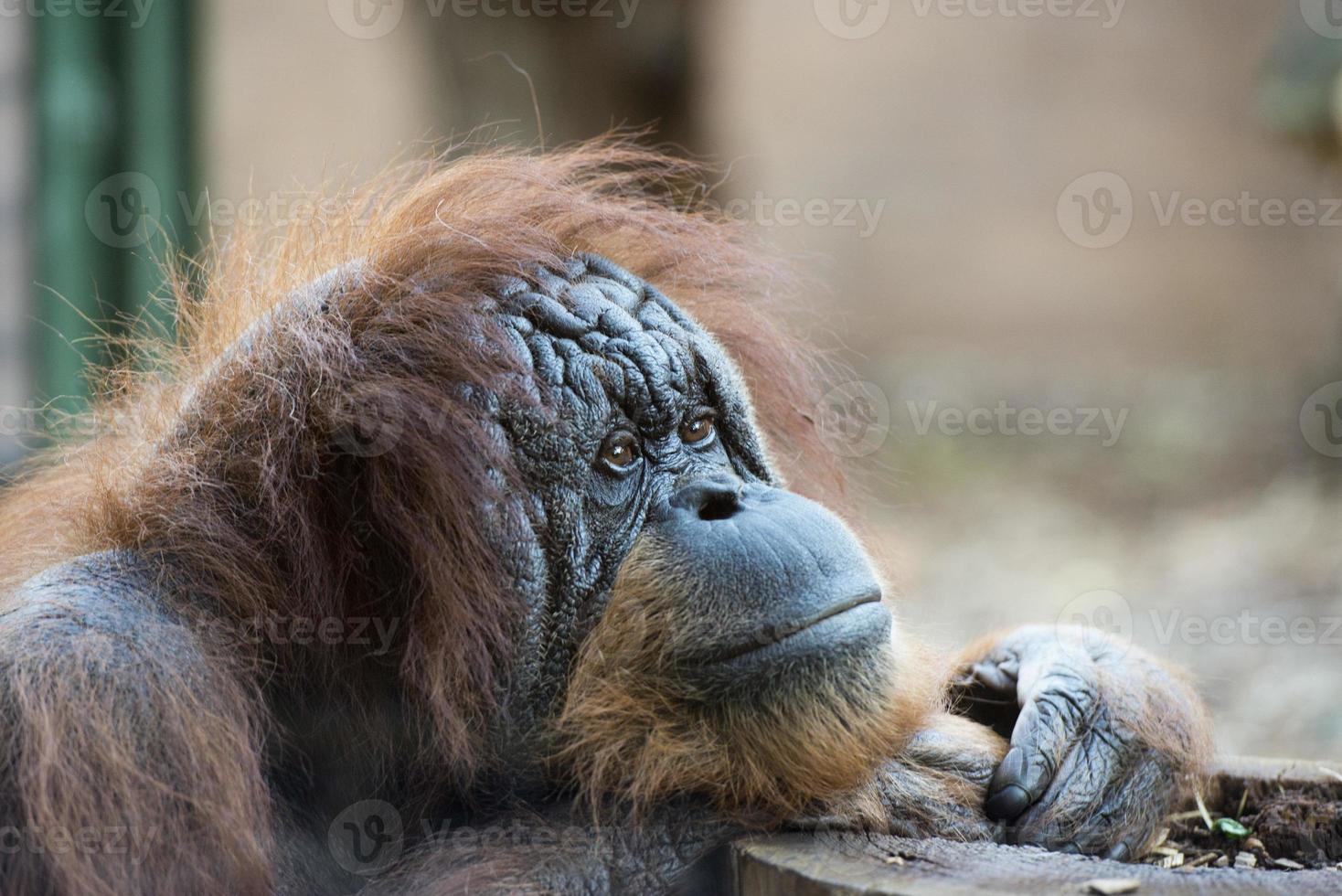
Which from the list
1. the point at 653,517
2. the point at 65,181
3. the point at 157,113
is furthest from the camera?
the point at 157,113

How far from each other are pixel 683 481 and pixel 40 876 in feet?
3.16

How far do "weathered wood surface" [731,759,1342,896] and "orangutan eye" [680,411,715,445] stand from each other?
60 cm

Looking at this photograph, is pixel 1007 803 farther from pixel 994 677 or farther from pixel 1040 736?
pixel 994 677

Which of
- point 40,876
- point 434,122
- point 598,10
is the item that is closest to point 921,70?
point 598,10

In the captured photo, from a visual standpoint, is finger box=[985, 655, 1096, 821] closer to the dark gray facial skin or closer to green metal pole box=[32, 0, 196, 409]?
the dark gray facial skin

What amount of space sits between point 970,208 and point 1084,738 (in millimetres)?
6242

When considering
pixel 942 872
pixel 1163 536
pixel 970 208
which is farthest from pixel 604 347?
pixel 970 208

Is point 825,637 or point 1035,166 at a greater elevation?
point 1035,166

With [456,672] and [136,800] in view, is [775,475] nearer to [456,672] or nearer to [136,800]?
[456,672]

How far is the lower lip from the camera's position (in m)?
1.77

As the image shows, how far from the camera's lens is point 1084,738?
78.5 inches

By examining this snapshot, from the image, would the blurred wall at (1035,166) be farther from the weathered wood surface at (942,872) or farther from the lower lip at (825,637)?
the weathered wood surface at (942,872)

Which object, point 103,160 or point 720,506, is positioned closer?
point 720,506

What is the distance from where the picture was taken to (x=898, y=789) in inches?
72.7
